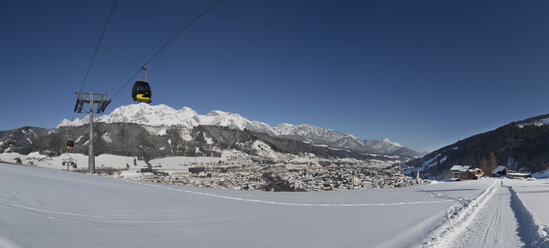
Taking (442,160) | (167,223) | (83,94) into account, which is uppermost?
(83,94)

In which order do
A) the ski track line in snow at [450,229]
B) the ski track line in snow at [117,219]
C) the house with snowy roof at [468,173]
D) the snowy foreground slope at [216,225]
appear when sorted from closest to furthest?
the snowy foreground slope at [216,225] → the ski track line in snow at [117,219] → the ski track line in snow at [450,229] → the house with snowy roof at [468,173]

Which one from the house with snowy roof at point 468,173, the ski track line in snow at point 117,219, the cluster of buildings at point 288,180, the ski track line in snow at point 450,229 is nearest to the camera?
the ski track line in snow at point 117,219

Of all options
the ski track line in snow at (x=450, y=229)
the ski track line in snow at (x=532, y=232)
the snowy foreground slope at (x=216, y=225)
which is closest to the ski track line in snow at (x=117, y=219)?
the snowy foreground slope at (x=216, y=225)

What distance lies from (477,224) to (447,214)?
0.87m

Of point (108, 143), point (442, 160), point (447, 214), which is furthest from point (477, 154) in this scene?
point (108, 143)

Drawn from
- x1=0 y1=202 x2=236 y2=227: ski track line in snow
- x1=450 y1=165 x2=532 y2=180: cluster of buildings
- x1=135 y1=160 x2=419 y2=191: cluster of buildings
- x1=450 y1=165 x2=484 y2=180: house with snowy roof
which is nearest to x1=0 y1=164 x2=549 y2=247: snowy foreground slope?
x1=0 y1=202 x2=236 y2=227: ski track line in snow

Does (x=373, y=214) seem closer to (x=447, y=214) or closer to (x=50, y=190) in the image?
(x=447, y=214)

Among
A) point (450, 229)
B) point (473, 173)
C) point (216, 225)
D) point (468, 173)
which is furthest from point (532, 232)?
point (468, 173)

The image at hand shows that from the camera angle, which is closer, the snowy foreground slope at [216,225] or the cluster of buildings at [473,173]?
the snowy foreground slope at [216,225]

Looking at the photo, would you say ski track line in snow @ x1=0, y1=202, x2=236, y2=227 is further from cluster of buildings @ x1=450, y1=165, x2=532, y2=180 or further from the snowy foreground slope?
cluster of buildings @ x1=450, y1=165, x2=532, y2=180

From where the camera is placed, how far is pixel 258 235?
4238 mm

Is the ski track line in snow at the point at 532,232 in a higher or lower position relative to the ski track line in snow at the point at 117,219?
lower

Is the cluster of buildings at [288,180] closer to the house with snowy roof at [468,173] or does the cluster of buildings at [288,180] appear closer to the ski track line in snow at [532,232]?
the house with snowy roof at [468,173]

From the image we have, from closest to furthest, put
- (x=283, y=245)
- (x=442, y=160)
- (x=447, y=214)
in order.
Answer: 1. (x=283, y=245)
2. (x=447, y=214)
3. (x=442, y=160)
